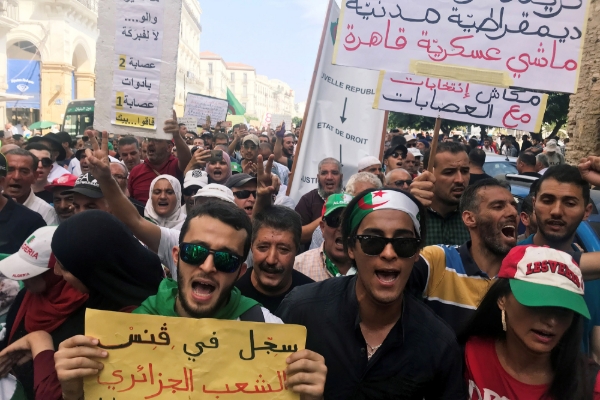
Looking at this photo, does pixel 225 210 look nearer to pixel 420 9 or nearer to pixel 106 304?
pixel 106 304

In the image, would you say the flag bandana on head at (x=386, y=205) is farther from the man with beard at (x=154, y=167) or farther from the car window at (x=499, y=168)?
the car window at (x=499, y=168)

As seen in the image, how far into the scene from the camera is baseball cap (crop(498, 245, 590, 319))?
183 centimetres

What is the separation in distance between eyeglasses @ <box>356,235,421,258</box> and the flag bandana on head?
0.26 ft

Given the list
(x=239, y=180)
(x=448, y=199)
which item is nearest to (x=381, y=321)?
(x=448, y=199)

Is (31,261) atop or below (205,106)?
below

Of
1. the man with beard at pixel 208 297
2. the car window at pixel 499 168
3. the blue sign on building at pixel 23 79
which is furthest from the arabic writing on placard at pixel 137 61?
the blue sign on building at pixel 23 79

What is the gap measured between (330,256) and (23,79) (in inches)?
1118

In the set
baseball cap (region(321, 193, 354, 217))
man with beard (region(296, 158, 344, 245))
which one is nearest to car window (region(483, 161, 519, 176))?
man with beard (region(296, 158, 344, 245))

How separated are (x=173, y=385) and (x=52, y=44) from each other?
3426 centimetres

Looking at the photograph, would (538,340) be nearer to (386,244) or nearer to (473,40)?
(386,244)

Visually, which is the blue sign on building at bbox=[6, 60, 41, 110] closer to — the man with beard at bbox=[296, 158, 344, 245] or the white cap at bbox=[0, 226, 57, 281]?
the man with beard at bbox=[296, 158, 344, 245]

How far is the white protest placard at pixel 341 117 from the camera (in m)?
6.20

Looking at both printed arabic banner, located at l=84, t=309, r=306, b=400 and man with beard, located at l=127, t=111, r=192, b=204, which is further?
man with beard, located at l=127, t=111, r=192, b=204

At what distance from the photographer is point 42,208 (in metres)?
4.39
